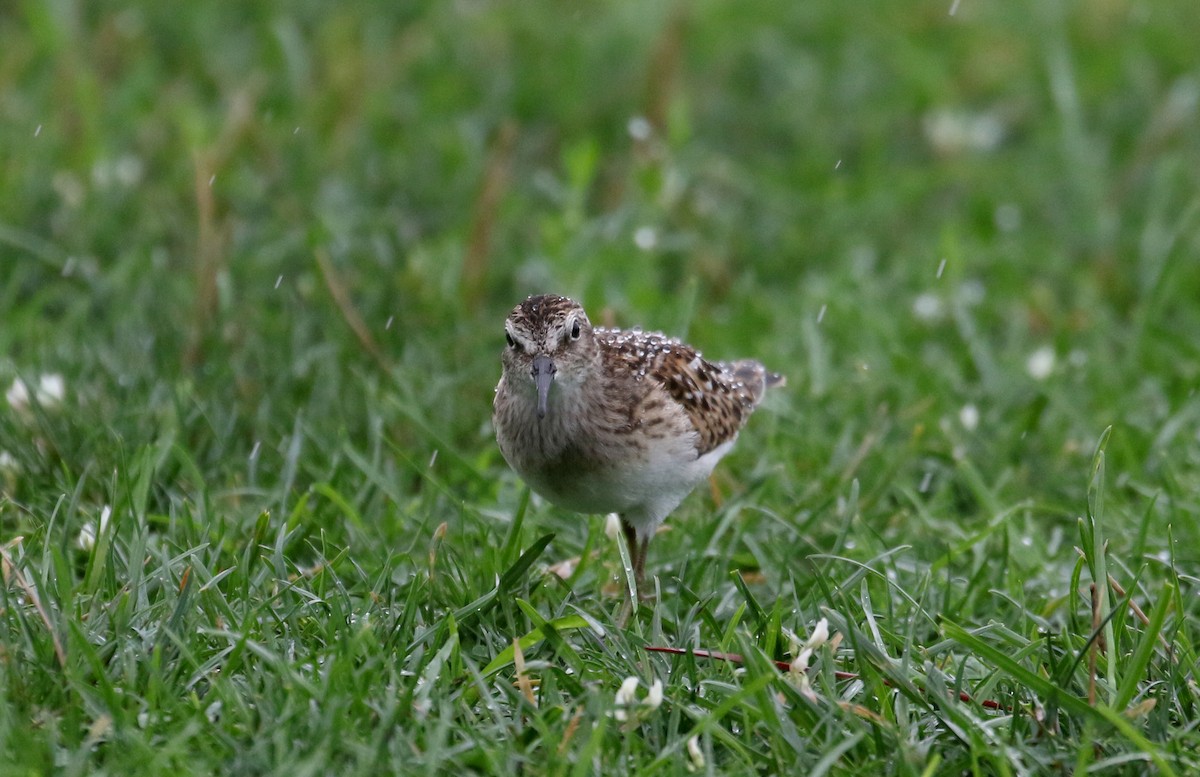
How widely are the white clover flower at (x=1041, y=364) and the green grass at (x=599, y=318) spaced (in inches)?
2.6

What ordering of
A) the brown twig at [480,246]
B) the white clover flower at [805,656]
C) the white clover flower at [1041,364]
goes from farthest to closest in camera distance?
the brown twig at [480,246] → the white clover flower at [1041,364] → the white clover flower at [805,656]

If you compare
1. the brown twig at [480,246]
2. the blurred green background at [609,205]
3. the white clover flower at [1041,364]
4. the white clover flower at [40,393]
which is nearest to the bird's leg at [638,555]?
the blurred green background at [609,205]

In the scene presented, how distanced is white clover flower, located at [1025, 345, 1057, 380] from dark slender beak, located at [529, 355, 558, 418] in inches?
115

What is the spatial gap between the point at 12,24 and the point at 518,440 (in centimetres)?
611

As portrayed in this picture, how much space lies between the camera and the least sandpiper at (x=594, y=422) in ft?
15.9

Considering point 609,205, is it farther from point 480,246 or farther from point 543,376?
point 543,376

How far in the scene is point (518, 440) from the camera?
4.93 m

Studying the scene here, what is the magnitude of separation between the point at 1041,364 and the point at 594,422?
305 cm

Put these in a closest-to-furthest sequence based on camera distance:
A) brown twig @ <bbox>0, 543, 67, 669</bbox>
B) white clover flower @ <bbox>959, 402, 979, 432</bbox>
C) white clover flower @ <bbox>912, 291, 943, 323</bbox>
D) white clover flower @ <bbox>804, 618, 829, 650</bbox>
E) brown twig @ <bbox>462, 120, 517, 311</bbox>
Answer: brown twig @ <bbox>0, 543, 67, 669</bbox>, white clover flower @ <bbox>804, 618, 829, 650</bbox>, white clover flower @ <bbox>959, 402, 979, 432</bbox>, brown twig @ <bbox>462, 120, 517, 311</bbox>, white clover flower @ <bbox>912, 291, 943, 323</bbox>

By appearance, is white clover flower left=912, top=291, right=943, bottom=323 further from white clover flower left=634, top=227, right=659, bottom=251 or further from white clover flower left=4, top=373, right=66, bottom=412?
white clover flower left=4, top=373, right=66, bottom=412

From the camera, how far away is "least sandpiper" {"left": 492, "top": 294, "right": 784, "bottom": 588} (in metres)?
4.85

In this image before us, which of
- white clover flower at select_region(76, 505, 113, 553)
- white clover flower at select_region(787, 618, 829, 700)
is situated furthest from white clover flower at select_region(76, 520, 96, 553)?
white clover flower at select_region(787, 618, 829, 700)

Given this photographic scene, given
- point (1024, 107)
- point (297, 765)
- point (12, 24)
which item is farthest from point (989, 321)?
point (12, 24)

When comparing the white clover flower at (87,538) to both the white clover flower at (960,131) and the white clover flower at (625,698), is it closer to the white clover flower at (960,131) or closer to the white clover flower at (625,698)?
the white clover flower at (625,698)
